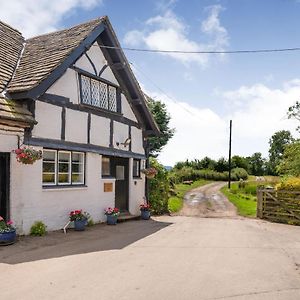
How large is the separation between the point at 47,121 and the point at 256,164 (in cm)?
7818

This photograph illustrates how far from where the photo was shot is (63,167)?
13180 mm

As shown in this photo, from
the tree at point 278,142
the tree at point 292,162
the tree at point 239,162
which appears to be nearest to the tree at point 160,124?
the tree at point 292,162

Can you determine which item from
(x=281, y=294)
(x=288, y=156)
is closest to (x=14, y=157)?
(x=281, y=294)

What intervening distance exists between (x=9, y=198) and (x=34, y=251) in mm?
2207

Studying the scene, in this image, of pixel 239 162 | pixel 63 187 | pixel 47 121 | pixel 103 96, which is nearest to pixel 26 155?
pixel 47 121

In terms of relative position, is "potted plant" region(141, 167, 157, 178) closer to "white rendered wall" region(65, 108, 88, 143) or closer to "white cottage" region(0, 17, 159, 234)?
"white cottage" region(0, 17, 159, 234)

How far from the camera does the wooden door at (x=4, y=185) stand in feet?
35.3

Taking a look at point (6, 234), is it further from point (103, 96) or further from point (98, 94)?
point (103, 96)

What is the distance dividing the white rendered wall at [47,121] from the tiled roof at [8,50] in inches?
50.3

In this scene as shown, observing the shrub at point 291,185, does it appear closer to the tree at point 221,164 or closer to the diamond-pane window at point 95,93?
the diamond-pane window at point 95,93

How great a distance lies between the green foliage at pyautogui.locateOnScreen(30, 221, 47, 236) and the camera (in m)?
11.4

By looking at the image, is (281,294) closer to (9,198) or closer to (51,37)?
(9,198)

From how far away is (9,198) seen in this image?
1076 centimetres

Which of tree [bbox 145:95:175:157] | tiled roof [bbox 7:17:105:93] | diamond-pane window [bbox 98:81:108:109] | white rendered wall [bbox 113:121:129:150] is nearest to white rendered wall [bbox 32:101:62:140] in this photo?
tiled roof [bbox 7:17:105:93]
